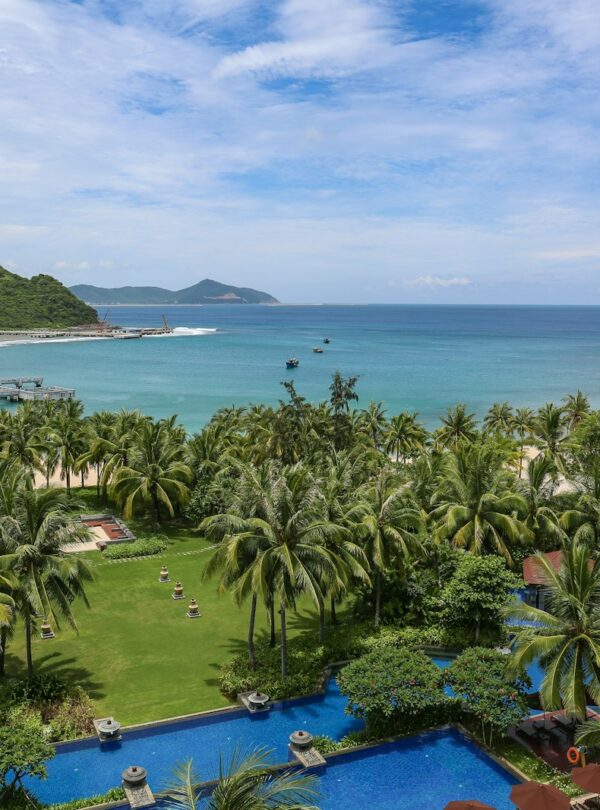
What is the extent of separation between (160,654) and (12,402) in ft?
248

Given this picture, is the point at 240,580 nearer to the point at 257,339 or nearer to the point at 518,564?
the point at 518,564

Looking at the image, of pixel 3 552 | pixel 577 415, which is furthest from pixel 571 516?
pixel 577 415

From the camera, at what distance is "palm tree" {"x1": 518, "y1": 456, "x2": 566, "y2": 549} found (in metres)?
28.5

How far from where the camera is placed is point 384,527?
2478 cm

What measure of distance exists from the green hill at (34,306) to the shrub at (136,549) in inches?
6182

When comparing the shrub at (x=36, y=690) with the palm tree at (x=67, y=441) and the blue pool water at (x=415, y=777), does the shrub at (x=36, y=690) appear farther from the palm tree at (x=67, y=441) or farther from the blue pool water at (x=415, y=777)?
the palm tree at (x=67, y=441)

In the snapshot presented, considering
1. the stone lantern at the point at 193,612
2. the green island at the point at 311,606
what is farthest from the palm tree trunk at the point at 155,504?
the stone lantern at the point at 193,612

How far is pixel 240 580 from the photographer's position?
20.6 meters

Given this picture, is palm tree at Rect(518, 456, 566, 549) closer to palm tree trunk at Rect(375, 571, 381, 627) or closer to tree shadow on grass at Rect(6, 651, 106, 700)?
palm tree trunk at Rect(375, 571, 381, 627)

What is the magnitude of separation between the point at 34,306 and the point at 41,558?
183256 mm

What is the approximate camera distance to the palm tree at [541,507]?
28.5 meters

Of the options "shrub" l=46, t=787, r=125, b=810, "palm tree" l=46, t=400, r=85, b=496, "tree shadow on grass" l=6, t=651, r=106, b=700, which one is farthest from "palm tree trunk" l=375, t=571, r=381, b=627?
"palm tree" l=46, t=400, r=85, b=496

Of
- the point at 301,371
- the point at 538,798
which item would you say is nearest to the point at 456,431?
the point at 538,798

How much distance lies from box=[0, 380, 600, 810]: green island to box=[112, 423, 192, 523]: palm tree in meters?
0.11
